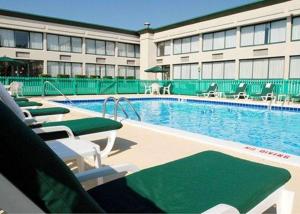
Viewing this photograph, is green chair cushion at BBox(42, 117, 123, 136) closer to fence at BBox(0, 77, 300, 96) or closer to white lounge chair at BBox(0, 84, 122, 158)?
white lounge chair at BBox(0, 84, 122, 158)

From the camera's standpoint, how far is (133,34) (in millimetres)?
31719

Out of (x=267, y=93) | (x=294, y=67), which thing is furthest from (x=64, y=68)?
(x=294, y=67)

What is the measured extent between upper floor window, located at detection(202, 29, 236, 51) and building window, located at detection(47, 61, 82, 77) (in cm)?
1250

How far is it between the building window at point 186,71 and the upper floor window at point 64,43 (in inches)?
389

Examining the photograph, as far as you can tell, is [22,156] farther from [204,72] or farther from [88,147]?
[204,72]

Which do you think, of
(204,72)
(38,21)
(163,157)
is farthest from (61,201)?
(38,21)

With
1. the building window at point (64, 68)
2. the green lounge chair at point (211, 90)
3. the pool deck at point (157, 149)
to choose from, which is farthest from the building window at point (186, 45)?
the pool deck at point (157, 149)

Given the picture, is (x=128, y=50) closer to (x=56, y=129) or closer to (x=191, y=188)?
(x=56, y=129)

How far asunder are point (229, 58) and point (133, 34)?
12.4 meters

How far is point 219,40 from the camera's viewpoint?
24531mm

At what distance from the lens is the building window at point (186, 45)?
26.7 m

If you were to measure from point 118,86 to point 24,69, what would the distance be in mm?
10040

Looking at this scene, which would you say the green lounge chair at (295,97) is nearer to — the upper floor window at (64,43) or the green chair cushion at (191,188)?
the green chair cushion at (191,188)

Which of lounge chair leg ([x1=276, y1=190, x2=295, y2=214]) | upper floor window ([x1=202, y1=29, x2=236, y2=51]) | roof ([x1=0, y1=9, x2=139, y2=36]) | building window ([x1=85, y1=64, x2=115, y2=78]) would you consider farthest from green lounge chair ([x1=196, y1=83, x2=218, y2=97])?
lounge chair leg ([x1=276, y1=190, x2=295, y2=214])
